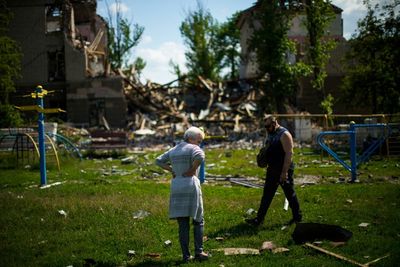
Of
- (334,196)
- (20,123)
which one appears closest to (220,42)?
(20,123)

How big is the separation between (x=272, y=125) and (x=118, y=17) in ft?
159

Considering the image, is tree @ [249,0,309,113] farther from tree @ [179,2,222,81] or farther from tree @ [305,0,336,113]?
tree @ [179,2,222,81]

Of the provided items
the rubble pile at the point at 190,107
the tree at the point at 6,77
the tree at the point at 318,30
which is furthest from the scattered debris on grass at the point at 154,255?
the rubble pile at the point at 190,107

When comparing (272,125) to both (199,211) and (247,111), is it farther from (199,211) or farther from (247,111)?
(247,111)

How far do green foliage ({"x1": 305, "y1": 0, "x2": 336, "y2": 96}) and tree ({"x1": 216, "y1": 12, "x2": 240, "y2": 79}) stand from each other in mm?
33490

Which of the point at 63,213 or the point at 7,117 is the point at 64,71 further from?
the point at 63,213

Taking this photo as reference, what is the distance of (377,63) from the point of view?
2348 cm

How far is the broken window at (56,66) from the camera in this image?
111ft

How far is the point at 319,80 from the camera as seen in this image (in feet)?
85.5

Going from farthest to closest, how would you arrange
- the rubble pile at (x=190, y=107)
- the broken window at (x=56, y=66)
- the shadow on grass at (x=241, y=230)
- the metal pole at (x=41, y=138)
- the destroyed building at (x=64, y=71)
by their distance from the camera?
the broken window at (x=56, y=66)
the destroyed building at (x=64, y=71)
the rubble pile at (x=190, y=107)
the metal pole at (x=41, y=138)
the shadow on grass at (x=241, y=230)

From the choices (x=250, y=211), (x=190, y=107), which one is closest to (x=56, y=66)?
(x=190, y=107)

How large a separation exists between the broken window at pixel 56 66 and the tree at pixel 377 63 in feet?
69.8

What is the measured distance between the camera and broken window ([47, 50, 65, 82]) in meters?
33.9

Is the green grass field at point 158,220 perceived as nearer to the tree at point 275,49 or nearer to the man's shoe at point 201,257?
the man's shoe at point 201,257
